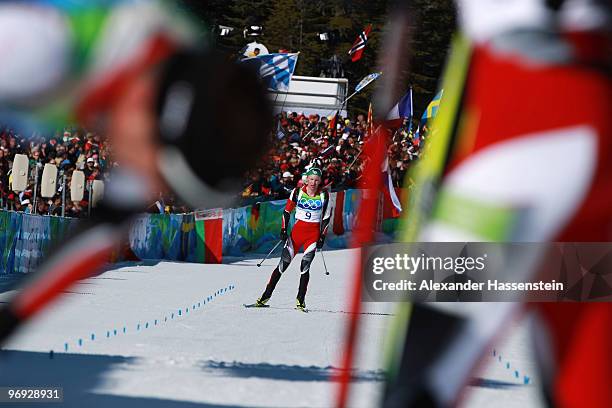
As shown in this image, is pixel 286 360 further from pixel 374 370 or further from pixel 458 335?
pixel 458 335

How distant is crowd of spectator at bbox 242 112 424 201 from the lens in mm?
27141

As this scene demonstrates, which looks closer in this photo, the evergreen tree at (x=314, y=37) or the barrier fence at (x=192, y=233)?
the barrier fence at (x=192, y=233)

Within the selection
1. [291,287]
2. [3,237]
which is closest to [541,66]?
[3,237]

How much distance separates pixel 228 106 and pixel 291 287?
50.6 ft

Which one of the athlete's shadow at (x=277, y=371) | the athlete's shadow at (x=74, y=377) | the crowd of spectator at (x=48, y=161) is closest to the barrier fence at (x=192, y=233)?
the crowd of spectator at (x=48, y=161)

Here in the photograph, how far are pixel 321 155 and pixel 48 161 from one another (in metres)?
11.7

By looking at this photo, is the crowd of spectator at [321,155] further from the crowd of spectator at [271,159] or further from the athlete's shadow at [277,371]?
the athlete's shadow at [277,371]

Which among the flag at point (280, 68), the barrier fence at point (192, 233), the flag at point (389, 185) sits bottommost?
the barrier fence at point (192, 233)

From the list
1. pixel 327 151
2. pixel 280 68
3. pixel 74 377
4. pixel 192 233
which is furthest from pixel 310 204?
pixel 327 151

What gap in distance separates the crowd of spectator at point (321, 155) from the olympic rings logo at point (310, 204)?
30.0 feet

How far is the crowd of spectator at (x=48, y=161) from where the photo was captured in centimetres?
1781

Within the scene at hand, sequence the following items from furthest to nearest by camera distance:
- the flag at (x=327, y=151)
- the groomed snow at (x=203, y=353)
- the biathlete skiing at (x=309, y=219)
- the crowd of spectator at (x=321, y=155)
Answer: the flag at (x=327, y=151) < the crowd of spectator at (x=321, y=155) < the biathlete skiing at (x=309, y=219) < the groomed snow at (x=203, y=353)

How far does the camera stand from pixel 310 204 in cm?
1459

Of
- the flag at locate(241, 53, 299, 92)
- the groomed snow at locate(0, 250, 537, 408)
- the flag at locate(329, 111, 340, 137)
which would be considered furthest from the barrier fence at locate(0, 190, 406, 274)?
the flag at locate(329, 111, 340, 137)
